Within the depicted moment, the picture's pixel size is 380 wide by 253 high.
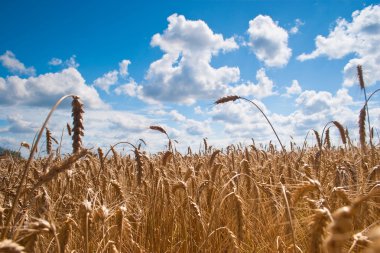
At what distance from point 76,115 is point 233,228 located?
102 inches

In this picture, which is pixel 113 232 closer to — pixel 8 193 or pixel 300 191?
pixel 8 193

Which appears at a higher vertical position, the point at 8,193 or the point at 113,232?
the point at 8,193

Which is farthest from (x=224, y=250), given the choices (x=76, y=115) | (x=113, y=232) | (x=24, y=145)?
(x=24, y=145)

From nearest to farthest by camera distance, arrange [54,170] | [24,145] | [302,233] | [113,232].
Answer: [54,170]
[302,233]
[113,232]
[24,145]

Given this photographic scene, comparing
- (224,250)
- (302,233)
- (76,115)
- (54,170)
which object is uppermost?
(76,115)

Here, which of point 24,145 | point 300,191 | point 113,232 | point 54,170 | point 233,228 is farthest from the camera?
point 24,145

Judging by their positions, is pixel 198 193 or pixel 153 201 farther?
pixel 153 201

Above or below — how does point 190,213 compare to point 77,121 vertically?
below

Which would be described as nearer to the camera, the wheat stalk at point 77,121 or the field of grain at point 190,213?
the wheat stalk at point 77,121

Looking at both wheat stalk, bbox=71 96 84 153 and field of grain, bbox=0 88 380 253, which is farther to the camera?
field of grain, bbox=0 88 380 253

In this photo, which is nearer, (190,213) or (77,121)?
(77,121)

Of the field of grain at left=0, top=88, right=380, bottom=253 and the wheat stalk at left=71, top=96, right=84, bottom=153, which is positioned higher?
the wheat stalk at left=71, top=96, right=84, bottom=153

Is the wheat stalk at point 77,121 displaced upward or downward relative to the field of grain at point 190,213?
upward

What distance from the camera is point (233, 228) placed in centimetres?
380
